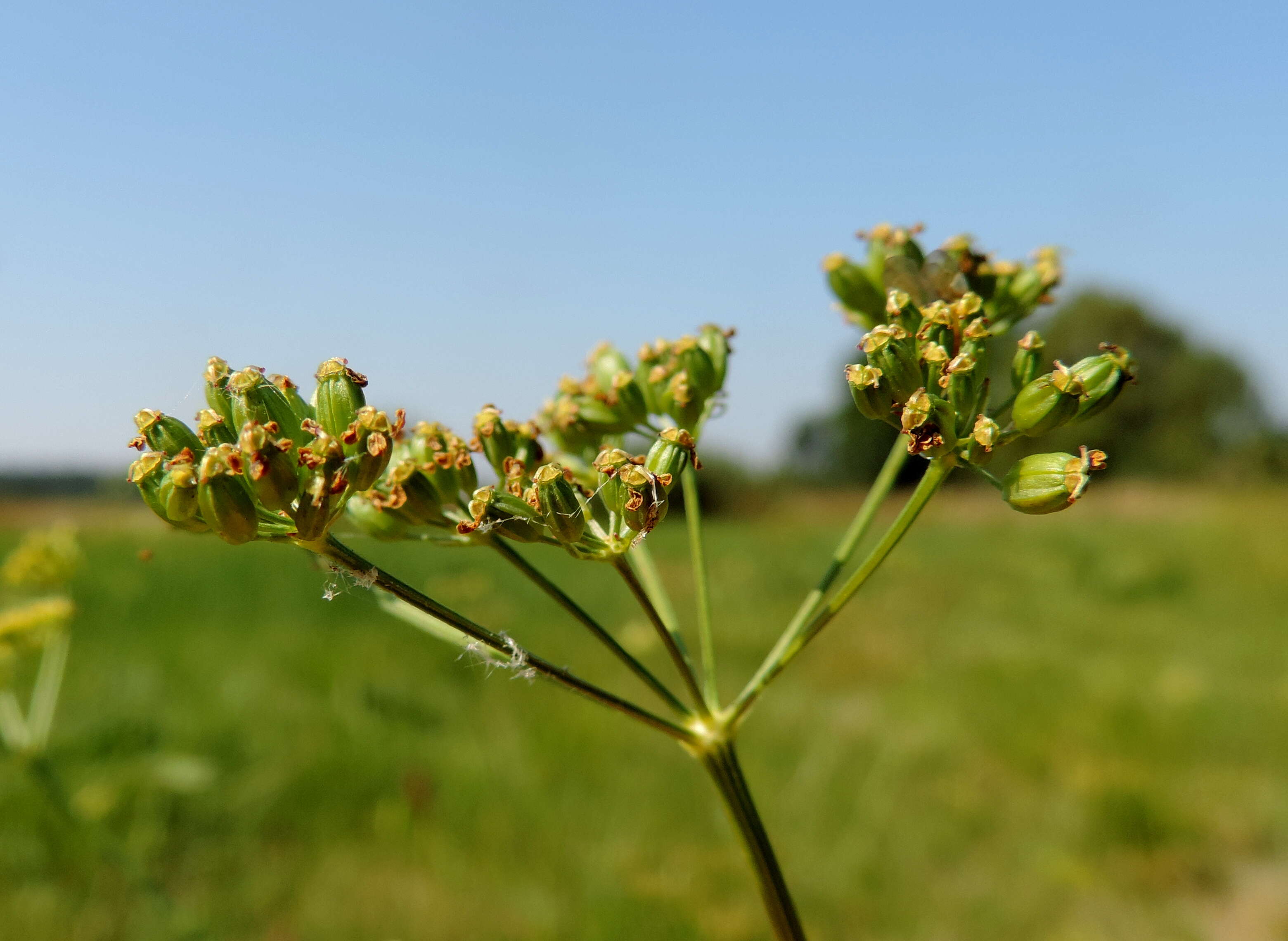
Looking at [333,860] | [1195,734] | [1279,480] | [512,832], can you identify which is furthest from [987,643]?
[1279,480]

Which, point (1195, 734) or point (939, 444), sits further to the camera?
point (1195, 734)

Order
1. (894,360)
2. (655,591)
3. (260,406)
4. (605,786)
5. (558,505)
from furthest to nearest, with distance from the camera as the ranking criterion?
1. (605,786)
2. (655,591)
3. (894,360)
4. (558,505)
5. (260,406)

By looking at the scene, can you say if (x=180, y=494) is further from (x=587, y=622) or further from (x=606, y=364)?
(x=606, y=364)

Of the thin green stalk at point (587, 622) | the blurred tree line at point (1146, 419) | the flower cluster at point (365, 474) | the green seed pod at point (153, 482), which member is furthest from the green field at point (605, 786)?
the blurred tree line at point (1146, 419)

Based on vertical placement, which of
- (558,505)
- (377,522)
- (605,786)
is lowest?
(605,786)

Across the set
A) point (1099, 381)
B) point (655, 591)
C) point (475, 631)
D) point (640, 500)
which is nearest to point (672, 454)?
point (640, 500)

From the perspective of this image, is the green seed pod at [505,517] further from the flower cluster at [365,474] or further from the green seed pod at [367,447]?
the green seed pod at [367,447]

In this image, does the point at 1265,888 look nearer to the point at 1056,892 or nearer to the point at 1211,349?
the point at 1056,892

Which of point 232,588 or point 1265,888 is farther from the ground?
point 1265,888
